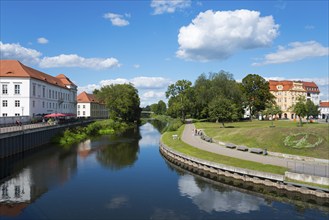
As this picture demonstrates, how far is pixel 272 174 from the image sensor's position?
76.8 feet

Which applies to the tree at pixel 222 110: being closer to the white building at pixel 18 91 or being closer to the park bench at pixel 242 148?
the park bench at pixel 242 148

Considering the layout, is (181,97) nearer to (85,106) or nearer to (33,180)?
(85,106)

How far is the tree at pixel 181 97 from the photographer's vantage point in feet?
290

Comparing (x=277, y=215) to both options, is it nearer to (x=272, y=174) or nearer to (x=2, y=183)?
(x=272, y=174)

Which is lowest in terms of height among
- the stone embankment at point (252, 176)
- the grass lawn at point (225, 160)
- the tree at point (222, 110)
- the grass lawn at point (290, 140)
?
the stone embankment at point (252, 176)

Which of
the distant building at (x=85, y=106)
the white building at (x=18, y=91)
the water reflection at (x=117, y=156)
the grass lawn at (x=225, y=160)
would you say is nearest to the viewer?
the grass lawn at (x=225, y=160)

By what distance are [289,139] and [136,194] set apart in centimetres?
2031

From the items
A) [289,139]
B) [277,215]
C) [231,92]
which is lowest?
[277,215]

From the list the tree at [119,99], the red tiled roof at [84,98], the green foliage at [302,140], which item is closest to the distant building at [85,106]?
the red tiled roof at [84,98]

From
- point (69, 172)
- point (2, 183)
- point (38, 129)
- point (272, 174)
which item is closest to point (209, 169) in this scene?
point (272, 174)

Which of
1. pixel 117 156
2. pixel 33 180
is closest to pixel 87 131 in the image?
pixel 117 156

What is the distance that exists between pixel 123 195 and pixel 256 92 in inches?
2909

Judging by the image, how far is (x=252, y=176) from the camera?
2478cm

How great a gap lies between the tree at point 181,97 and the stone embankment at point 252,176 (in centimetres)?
5400
